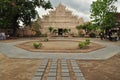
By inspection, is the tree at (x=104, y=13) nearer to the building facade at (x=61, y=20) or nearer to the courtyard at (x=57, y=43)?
the courtyard at (x=57, y=43)

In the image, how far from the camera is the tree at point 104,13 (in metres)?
29.1

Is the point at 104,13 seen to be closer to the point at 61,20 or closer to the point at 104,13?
the point at 104,13

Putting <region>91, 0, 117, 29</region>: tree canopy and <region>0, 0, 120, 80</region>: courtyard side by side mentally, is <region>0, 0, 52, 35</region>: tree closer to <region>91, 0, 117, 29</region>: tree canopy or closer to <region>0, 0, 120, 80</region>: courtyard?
<region>0, 0, 120, 80</region>: courtyard

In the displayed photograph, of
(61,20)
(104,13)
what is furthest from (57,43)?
(61,20)

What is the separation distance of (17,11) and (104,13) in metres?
14.0

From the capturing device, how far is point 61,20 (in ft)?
145

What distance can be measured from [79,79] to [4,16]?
88.3 ft

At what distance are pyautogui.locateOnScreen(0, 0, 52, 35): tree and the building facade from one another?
855 centimetres

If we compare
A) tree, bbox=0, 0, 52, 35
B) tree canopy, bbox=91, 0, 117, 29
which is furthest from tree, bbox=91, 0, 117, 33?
tree, bbox=0, 0, 52, 35

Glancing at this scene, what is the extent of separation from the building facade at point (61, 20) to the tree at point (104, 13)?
1285cm

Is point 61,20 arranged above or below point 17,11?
below

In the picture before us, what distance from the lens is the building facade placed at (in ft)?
144

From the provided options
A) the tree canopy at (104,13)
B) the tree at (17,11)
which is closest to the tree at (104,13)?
the tree canopy at (104,13)

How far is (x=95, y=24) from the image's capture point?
32000mm
